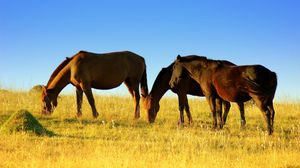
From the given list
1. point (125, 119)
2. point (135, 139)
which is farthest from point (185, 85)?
point (135, 139)

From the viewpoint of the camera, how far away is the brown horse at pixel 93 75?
1606cm

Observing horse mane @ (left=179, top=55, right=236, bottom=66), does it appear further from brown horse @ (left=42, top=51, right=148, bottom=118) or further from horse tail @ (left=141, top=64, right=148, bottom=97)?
horse tail @ (left=141, top=64, right=148, bottom=97)

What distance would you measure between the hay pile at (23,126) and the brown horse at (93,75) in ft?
11.7

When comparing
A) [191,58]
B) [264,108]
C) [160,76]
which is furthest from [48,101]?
[264,108]

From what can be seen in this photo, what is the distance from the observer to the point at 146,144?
10.1 metres

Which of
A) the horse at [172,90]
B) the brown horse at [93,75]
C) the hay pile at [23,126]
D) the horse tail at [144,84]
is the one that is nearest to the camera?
the hay pile at [23,126]

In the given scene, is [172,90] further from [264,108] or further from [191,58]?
[264,108]

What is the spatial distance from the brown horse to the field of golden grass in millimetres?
629

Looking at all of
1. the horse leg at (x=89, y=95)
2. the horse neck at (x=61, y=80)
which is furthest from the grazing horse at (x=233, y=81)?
the horse neck at (x=61, y=80)

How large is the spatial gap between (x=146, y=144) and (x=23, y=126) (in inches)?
133

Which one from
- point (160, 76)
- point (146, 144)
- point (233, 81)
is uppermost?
point (160, 76)

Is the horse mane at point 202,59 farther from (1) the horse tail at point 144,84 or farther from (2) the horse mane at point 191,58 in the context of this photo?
(1) the horse tail at point 144,84

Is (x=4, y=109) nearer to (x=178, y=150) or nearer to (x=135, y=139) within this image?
(x=135, y=139)

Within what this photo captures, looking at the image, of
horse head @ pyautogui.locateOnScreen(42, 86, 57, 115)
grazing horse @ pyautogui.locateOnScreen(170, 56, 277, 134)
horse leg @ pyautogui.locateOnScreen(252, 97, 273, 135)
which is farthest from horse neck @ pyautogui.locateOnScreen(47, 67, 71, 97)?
horse leg @ pyautogui.locateOnScreen(252, 97, 273, 135)
